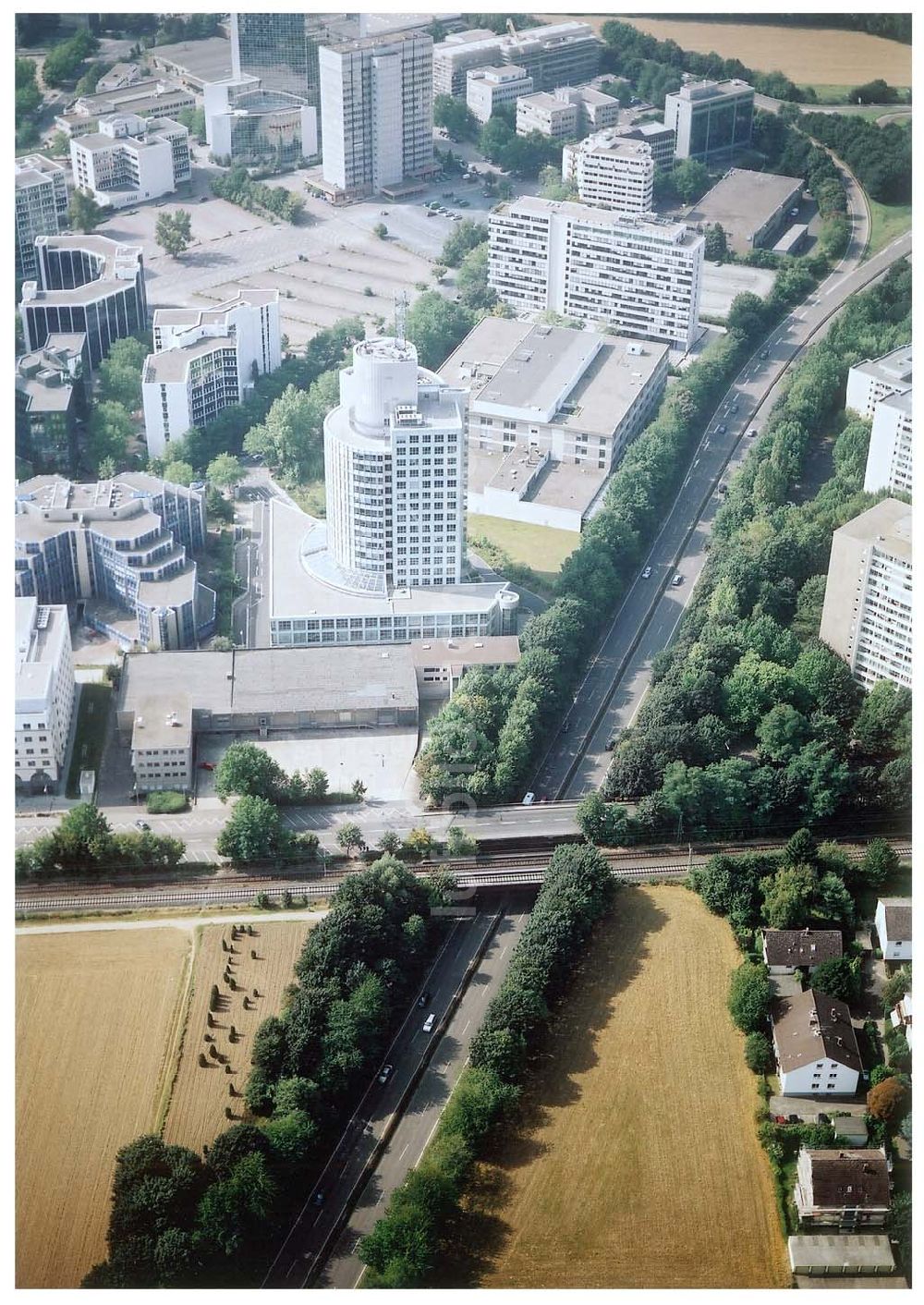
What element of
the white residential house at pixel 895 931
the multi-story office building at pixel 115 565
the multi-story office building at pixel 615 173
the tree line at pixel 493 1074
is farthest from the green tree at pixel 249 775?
the multi-story office building at pixel 615 173

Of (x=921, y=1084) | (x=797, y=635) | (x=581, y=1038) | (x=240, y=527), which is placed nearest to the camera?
(x=921, y=1084)

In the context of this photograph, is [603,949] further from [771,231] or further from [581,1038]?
[771,231]

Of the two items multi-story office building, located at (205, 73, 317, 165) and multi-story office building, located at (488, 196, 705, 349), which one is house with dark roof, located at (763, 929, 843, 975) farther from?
multi-story office building, located at (205, 73, 317, 165)

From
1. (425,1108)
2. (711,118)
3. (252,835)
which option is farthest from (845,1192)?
(711,118)

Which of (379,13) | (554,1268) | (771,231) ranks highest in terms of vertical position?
(379,13)

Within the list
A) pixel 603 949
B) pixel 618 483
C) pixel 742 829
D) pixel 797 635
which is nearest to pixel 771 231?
pixel 618 483

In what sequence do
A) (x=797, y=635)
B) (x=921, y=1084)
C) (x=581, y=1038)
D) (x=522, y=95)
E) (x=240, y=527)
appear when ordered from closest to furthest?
(x=921, y=1084), (x=581, y=1038), (x=797, y=635), (x=240, y=527), (x=522, y=95)

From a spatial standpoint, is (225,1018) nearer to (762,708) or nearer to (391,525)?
(391,525)
